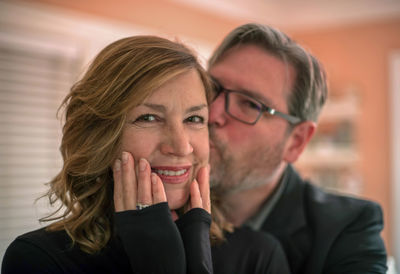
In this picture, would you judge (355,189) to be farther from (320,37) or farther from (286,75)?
(286,75)

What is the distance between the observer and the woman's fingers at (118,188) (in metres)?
1.00

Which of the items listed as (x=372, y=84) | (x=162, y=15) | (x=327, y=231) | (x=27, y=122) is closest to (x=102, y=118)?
(x=327, y=231)

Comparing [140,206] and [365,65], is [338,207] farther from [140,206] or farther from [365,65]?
[365,65]

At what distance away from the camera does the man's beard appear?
146 cm

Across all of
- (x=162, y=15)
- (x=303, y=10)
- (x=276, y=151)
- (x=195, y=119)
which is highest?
(x=303, y=10)

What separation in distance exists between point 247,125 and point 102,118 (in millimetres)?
664

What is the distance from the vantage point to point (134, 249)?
949 millimetres

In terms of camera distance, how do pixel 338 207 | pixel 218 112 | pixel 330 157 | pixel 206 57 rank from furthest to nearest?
1. pixel 330 157
2. pixel 206 57
3. pixel 338 207
4. pixel 218 112

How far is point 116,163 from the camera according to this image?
1029 millimetres

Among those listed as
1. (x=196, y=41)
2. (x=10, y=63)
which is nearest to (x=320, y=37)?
(x=196, y=41)

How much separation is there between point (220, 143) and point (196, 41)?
283 centimetres

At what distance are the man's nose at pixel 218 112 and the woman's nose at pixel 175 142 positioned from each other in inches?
17.4

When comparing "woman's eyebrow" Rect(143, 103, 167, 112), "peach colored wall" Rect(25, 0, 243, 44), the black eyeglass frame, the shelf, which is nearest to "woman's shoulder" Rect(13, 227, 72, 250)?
"woman's eyebrow" Rect(143, 103, 167, 112)

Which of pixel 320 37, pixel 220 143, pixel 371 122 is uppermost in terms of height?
pixel 320 37
